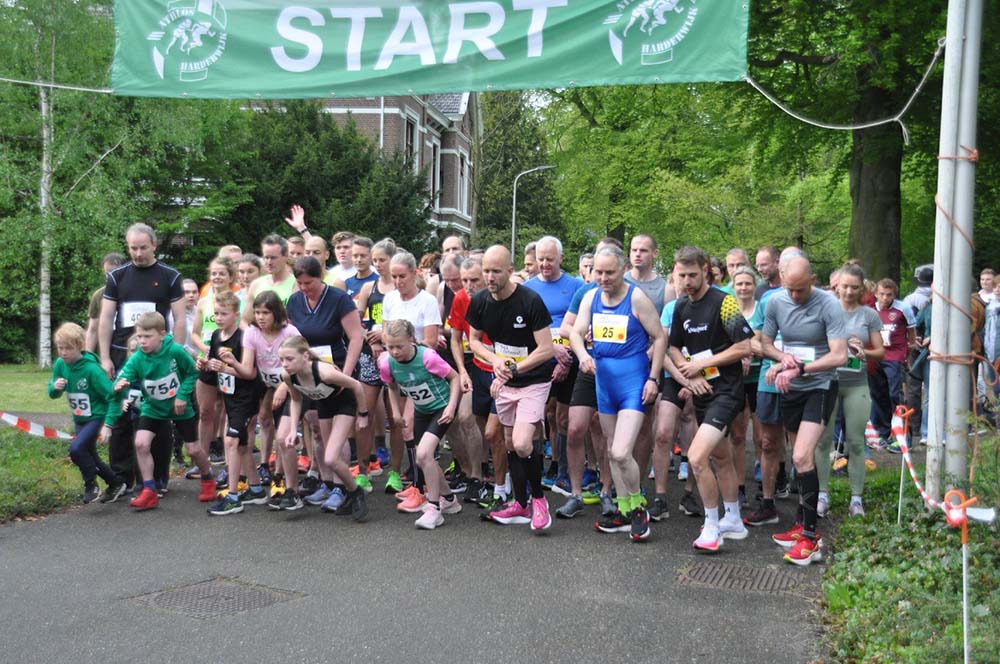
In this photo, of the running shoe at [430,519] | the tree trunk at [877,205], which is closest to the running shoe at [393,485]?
the running shoe at [430,519]

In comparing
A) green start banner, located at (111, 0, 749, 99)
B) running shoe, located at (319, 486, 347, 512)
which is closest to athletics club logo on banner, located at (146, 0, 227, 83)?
green start banner, located at (111, 0, 749, 99)

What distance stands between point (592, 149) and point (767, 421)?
32026 millimetres

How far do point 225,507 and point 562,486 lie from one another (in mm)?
3024

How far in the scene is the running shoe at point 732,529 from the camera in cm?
766

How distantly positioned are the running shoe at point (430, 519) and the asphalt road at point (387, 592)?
110 millimetres

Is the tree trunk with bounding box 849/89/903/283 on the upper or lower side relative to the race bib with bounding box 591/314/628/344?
upper

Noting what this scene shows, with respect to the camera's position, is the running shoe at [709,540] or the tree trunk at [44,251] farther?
the tree trunk at [44,251]

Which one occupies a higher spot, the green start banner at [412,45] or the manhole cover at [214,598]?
the green start banner at [412,45]

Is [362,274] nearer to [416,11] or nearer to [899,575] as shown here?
[416,11]

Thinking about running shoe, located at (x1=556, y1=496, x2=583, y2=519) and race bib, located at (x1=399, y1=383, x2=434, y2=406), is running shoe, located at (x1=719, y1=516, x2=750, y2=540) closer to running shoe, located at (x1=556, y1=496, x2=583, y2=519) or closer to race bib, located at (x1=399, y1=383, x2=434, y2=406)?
running shoe, located at (x1=556, y1=496, x2=583, y2=519)

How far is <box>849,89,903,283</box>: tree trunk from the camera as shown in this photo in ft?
60.7

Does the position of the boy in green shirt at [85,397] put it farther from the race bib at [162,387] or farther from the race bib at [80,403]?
the race bib at [162,387]

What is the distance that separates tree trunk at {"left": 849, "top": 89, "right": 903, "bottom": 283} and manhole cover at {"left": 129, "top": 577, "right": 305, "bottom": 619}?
14.8 metres

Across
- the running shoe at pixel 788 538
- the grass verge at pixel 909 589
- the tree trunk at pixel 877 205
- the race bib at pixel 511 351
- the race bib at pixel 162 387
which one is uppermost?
the tree trunk at pixel 877 205
